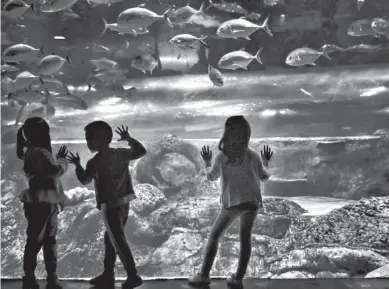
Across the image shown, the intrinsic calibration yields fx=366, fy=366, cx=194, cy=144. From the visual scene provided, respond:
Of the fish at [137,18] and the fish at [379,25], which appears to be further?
the fish at [379,25]

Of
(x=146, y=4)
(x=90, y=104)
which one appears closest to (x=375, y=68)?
(x=146, y=4)

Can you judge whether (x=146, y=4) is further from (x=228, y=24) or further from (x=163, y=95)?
(x=228, y=24)

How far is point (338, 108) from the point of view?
5895 millimetres

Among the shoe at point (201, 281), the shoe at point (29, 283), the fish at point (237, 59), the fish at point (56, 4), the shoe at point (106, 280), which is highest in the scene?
the fish at point (56, 4)

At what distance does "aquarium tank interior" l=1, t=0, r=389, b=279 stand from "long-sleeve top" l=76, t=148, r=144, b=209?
8.04 ft

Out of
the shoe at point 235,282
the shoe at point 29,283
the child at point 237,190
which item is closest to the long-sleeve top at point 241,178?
the child at point 237,190

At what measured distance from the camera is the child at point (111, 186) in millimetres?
2482

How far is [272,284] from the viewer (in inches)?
106

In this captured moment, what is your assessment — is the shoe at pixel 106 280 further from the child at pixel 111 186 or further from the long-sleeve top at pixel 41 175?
the long-sleeve top at pixel 41 175

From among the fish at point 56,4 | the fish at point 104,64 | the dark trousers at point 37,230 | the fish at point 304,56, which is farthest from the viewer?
the fish at point 104,64

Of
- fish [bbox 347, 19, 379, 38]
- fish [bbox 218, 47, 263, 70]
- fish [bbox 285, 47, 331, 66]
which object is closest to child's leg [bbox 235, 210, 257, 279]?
fish [bbox 218, 47, 263, 70]

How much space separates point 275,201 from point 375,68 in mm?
2568

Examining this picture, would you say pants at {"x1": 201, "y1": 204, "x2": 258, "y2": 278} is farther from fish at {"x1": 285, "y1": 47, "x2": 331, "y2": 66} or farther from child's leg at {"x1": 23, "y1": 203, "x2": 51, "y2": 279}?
fish at {"x1": 285, "y1": 47, "x2": 331, "y2": 66}

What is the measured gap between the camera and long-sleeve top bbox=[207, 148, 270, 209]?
2547 millimetres
